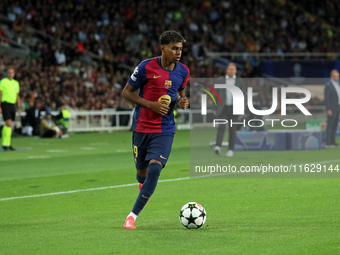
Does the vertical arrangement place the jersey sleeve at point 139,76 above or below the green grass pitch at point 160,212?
above

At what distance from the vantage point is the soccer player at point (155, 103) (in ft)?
25.7

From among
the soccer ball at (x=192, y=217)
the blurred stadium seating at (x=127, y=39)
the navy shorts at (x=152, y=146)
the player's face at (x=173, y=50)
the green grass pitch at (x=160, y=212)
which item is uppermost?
the blurred stadium seating at (x=127, y=39)

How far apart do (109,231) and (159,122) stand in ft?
4.70

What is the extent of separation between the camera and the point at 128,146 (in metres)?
22.1

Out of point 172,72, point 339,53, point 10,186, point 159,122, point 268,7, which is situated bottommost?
point 10,186

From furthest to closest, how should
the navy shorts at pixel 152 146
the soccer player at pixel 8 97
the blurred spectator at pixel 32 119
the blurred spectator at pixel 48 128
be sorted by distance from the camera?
the blurred spectator at pixel 32 119, the blurred spectator at pixel 48 128, the soccer player at pixel 8 97, the navy shorts at pixel 152 146

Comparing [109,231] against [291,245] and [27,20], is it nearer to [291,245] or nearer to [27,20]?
[291,245]

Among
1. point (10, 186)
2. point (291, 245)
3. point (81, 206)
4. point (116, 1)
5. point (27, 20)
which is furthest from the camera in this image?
point (116, 1)

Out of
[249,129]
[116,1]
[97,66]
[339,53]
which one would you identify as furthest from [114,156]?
[339,53]

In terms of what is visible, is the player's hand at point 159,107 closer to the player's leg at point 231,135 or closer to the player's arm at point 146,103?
the player's arm at point 146,103

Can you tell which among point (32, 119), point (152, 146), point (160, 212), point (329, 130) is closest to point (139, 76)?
point (152, 146)

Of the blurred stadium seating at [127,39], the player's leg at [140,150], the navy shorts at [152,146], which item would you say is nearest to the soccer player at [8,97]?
the blurred stadium seating at [127,39]

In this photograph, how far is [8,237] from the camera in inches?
283

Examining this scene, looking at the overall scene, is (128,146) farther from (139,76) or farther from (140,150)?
(139,76)
